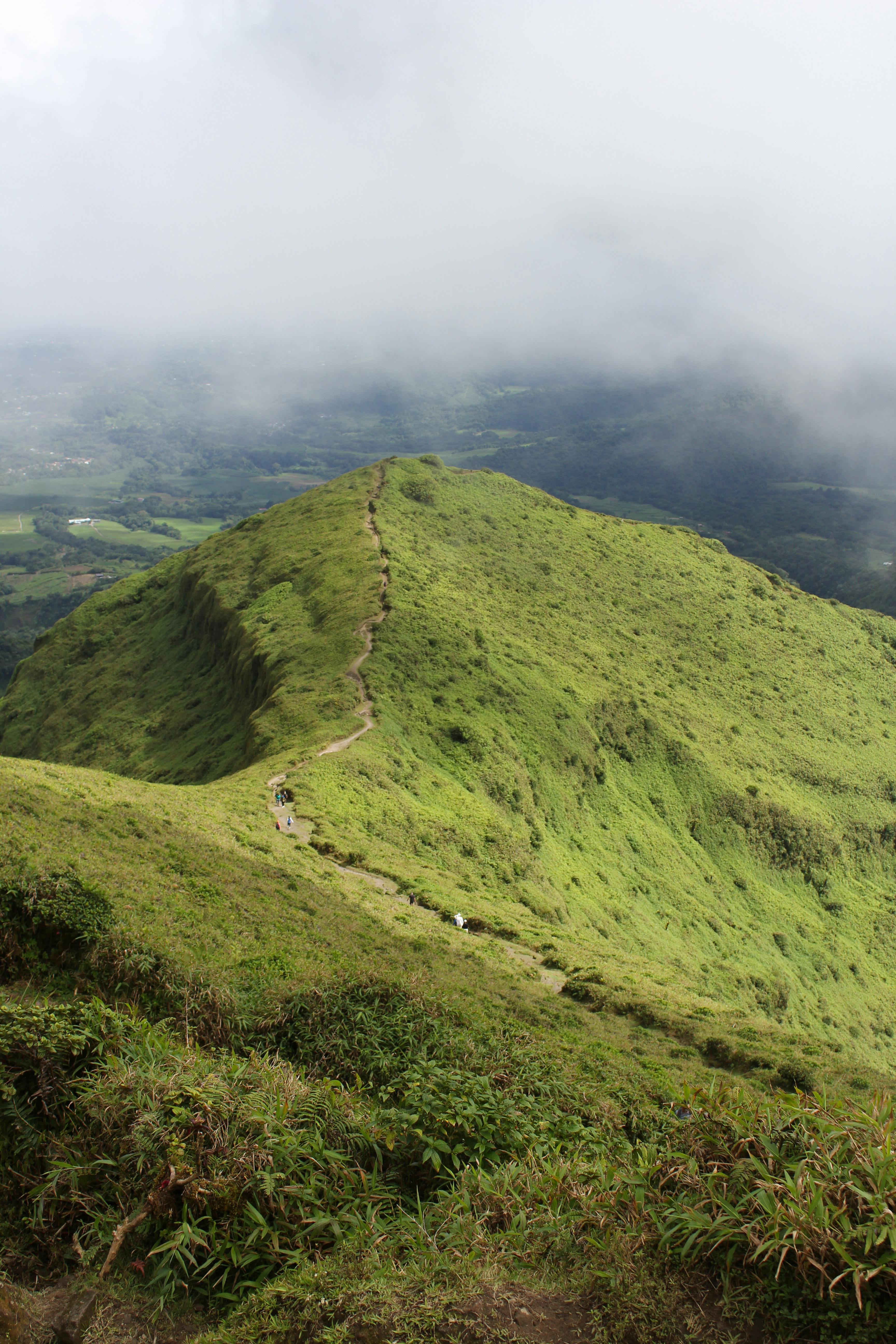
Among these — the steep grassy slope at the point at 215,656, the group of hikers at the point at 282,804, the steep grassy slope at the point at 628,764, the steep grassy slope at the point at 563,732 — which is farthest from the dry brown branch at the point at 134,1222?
the steep grassy slope at the point at 215,656

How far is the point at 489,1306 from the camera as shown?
7320mm

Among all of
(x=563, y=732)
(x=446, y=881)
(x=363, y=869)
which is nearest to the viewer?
(x=363, y=869)

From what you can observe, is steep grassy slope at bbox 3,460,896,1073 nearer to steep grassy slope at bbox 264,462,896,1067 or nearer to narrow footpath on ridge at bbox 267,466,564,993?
steep grassy slope at bbox 264,462,896,1067

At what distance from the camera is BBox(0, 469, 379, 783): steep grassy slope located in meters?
58.2

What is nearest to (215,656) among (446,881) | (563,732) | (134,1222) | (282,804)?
(563,732)

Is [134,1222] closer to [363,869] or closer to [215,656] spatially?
[363,869]

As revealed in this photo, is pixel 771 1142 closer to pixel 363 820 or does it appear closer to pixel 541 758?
pixel 363 820

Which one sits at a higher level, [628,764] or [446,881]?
[446,881]

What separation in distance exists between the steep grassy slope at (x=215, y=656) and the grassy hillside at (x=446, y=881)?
459 mm

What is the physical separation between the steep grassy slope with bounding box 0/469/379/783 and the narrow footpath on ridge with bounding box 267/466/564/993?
953 mm

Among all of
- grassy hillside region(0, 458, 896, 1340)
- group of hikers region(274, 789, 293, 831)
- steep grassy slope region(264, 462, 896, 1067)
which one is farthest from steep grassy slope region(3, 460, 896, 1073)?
group of hikers region(274, 789, 293, 831)

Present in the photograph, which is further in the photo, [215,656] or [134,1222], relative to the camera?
[215,656]

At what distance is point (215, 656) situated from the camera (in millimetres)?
76500

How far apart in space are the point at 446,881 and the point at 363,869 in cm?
530
